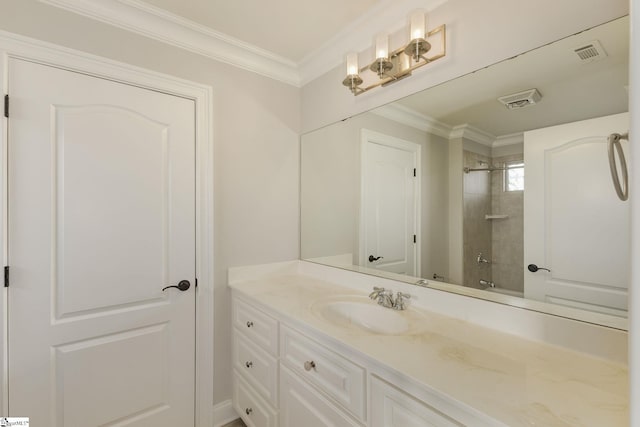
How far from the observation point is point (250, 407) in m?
1.60

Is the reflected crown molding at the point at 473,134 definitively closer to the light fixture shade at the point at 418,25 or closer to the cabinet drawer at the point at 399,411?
the light fixture shade at the point at 418,25

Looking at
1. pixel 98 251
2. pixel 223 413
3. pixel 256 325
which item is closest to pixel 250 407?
pixel 223 413

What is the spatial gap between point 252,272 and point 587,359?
1679mm

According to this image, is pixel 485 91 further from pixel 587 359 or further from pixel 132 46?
pixel 132 46

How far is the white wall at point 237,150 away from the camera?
153 centimetres

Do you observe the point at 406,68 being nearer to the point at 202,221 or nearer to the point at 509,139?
the point at 509,139

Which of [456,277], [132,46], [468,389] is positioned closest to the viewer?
[468,389]

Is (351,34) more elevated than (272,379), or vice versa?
(351,34)

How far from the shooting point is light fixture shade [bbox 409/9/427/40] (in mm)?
1332

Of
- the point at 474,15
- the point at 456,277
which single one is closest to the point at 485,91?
the point at 474,15

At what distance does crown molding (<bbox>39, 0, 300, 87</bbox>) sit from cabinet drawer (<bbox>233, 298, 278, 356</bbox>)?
155 cm

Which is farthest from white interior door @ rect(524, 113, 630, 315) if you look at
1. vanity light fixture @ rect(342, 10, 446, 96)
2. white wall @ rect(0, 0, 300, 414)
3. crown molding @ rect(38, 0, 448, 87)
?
white wall @ rect(0, 0, 300, 414)

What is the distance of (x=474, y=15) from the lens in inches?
48.6

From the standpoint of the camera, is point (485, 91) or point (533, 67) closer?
point (533, 67)
